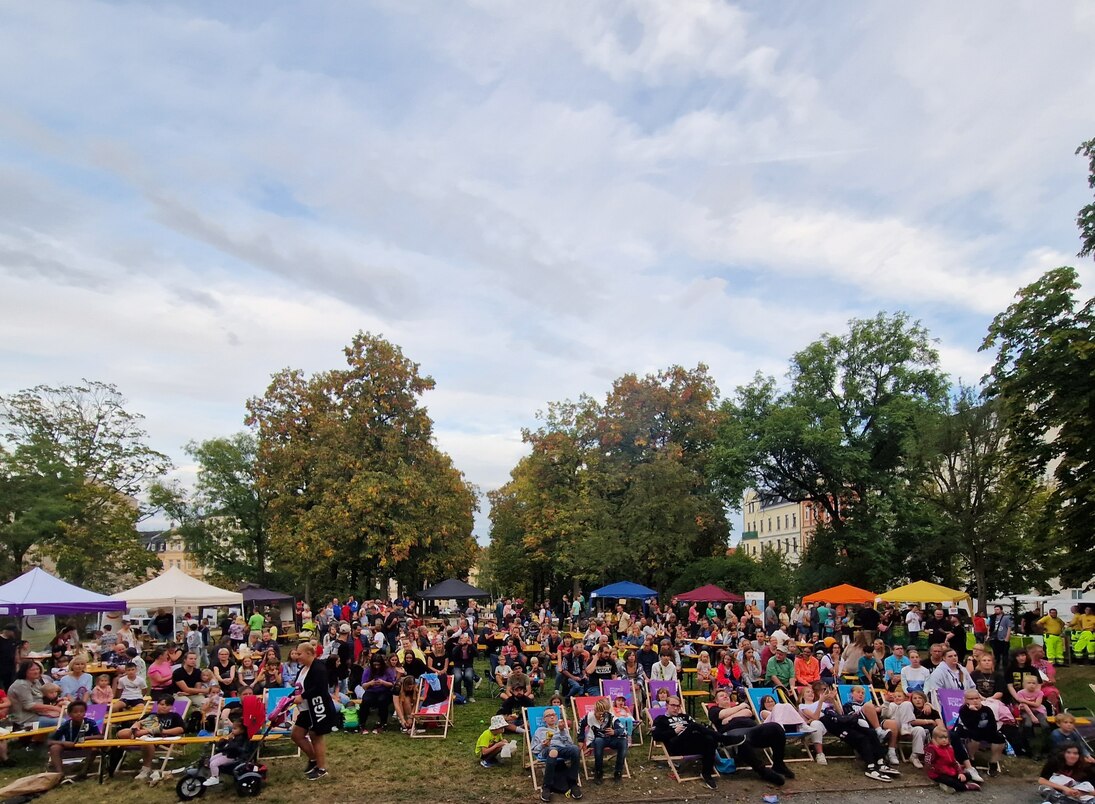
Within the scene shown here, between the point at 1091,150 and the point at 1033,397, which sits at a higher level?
the point at 1091,150

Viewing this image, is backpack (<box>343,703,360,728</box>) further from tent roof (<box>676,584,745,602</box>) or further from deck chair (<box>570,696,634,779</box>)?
tent roof (<box>676,584,745,602</box>)

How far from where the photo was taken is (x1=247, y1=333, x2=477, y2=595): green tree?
31875 millimetres

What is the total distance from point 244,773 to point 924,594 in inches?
642

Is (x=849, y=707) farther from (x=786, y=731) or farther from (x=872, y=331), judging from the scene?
(x=872, y=331)

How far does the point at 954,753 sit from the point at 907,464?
2607 centimetres

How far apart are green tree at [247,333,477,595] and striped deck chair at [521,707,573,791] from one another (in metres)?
22.6

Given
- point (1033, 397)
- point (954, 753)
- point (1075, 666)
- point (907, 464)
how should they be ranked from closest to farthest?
1. point (954, 753)
2. point (1075, 666)
3. point (1033, 397)
4. point (907, 464)

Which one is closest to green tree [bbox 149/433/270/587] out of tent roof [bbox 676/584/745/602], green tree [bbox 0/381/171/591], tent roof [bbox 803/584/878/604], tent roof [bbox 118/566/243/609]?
green tree [bbox 0/381/171/591]

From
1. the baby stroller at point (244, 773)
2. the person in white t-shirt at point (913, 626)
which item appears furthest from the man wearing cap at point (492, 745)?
the person in white t-shirt at point (913, 626)

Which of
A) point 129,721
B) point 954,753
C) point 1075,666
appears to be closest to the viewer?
point 954,753

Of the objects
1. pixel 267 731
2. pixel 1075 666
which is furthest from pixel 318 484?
pixel 1075 666

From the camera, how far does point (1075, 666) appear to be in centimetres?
1552

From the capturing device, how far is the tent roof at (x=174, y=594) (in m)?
19.2

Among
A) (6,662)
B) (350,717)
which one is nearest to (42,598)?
(6,662)
